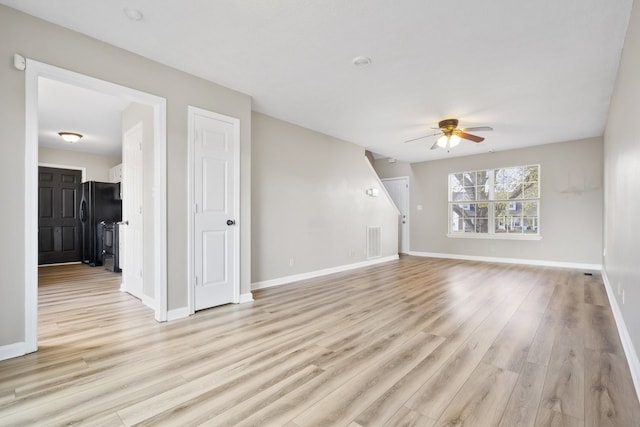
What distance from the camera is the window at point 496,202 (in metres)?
6.34

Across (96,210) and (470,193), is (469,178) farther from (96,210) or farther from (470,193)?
(96,210)

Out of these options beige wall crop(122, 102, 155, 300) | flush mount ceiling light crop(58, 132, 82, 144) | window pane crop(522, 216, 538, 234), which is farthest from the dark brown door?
window pane crop(522, 216, 538, 234)

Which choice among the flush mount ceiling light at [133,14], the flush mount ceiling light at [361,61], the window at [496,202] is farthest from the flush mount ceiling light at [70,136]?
the window at [496,202]

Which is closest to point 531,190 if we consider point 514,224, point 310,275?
point 514,224

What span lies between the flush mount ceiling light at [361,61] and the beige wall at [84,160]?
22.3 ft

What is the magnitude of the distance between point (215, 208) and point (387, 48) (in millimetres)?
2425

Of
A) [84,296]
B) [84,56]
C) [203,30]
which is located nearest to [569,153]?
[203,30]

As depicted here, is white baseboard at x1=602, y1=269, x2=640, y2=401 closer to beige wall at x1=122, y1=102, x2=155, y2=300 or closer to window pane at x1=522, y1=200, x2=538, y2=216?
window pane at x1=522, y1=200, x2=538, y2=216

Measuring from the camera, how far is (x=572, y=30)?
2.39 meters

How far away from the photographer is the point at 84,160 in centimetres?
686

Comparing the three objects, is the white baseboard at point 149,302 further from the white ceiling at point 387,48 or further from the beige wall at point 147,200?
the white ceiling at point 387,48

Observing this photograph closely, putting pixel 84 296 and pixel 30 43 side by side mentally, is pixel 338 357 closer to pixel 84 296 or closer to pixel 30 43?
pixel 30 43

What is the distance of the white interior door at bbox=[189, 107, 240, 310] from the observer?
3.24 metres

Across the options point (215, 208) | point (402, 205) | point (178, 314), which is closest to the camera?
point (178, 314)
